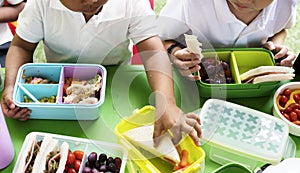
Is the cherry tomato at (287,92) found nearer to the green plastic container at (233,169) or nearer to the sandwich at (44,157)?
the green plastic container at (233,169)

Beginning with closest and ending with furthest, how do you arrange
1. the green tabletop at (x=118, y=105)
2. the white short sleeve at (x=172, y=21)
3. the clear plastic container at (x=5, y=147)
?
the clear plastic container at (x=5, y=147) < the green tabletop at (x=118, y=105) < the white short sleeve at (x=172, y=21)

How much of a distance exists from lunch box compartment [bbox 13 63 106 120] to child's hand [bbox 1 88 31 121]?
1 centimetres

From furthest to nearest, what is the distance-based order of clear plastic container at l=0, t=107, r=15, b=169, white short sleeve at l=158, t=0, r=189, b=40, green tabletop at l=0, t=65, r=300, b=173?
1. white short sleeve at l=158, t=0, r=189, b=40
2. green tabletop at l=0, t=65, r=300, b=173
3. clear plastic container at l=0, t=107, r=15, b=169

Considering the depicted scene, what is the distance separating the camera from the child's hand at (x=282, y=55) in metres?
0.94

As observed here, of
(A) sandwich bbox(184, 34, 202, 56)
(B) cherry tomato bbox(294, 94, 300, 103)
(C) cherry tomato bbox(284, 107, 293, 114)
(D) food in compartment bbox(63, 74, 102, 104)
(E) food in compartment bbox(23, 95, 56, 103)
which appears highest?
(A) sandwich bbox(184, 34, 202, 56)

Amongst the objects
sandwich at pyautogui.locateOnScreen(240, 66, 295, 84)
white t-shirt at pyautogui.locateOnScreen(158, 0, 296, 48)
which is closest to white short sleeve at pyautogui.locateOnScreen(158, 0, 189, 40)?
white t-shirt at pyautogui.locateOnScreen(158, 0, 296, 48)

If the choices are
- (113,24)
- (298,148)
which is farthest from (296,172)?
(113,24)

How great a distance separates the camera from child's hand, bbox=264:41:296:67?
3.08 ft

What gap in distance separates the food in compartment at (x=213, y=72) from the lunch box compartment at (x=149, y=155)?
0.15 m

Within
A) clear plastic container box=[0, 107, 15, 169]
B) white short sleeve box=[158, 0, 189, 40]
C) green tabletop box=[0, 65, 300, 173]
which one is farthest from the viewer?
white short sleeve box=[158, 0, 189, 40]

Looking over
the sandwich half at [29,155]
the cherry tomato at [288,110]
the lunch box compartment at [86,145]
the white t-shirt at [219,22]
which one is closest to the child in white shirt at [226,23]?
the white t-shirt at [219,22]

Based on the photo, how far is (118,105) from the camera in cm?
89

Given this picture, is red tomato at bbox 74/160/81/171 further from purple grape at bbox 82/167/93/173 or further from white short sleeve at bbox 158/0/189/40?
white short sleeve at bbox 158/0/189/40

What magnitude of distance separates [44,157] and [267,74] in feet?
1.52
